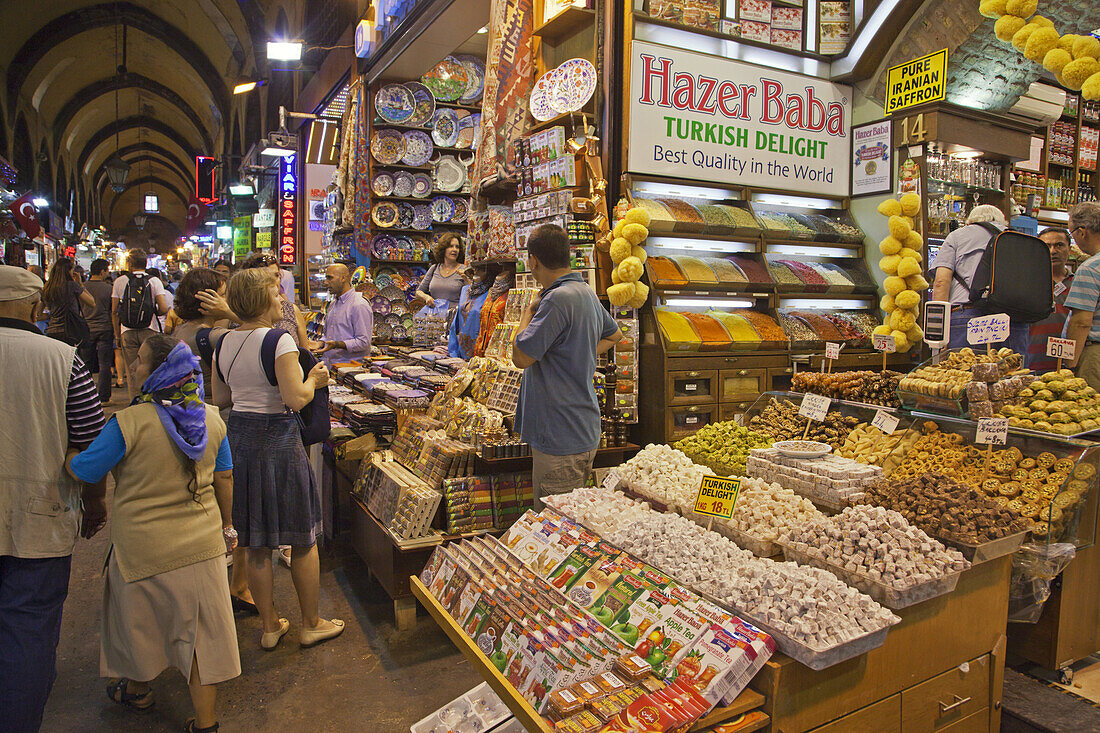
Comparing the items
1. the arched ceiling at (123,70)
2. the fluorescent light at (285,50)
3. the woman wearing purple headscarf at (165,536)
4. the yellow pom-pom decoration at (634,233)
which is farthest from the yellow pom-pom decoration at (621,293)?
the arched ceiling at (123,70)

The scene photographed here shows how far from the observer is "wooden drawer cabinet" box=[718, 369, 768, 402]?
486 centimetres

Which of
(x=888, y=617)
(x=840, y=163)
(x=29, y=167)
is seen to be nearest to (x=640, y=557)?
(x=888, y=617)

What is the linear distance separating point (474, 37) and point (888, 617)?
25.1ft

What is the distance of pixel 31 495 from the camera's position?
2.23 metres

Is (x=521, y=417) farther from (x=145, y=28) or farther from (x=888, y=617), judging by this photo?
(x=145, y=28)

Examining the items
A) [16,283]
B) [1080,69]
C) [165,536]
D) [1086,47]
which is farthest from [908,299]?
[16,283]

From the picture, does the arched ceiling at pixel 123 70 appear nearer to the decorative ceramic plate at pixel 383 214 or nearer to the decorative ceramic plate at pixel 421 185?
the decorative ceramic plate at pixel 421 185

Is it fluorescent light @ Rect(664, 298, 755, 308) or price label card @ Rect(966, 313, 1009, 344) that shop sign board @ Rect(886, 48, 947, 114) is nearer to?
fluorescent light @ Rect(664, 298, 755, 308)

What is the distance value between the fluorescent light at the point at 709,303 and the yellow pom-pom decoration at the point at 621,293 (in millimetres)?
623

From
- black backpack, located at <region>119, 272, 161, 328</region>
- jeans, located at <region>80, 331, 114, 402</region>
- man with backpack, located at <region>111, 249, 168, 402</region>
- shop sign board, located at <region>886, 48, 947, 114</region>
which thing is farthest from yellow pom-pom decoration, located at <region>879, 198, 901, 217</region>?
jeans, located at <region>80, 331, 114, 402</region>

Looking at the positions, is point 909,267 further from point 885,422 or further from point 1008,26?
point 885,422

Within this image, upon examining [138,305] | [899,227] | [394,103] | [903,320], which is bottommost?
[903,320]

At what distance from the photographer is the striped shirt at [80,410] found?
2307 mm

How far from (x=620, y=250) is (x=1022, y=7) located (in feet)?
9.72
